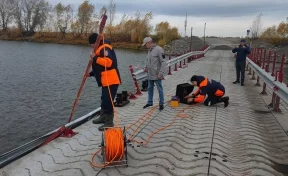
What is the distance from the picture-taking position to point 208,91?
8383 mm

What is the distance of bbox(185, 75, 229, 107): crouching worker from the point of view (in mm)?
8289

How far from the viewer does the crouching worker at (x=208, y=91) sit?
8289 mm

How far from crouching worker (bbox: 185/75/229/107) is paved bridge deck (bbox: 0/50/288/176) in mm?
723

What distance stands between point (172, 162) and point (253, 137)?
2.17 m

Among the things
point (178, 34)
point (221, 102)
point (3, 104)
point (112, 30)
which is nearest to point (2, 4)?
point (112, 30)

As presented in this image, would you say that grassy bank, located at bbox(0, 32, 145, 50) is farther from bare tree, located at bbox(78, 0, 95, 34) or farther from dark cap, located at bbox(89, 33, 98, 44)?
dark cap, located at bbox(89, 33, 98, 44)

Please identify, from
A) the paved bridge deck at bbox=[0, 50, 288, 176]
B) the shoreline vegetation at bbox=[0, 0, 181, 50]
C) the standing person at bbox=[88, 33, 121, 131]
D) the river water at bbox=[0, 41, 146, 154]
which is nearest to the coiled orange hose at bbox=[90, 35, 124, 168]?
the paved bridge deck at bbox=[0, 50, 288, 176]

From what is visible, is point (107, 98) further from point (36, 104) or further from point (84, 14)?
point (84, 14)

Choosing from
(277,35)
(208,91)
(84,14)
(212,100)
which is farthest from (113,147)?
(84,14)

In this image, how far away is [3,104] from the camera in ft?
40.7

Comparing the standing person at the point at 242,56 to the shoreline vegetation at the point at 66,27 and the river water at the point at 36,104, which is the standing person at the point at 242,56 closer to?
the river water at the point at 36,104

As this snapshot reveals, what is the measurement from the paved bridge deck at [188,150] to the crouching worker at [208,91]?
0.72m

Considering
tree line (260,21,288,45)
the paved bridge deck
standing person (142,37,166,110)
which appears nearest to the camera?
the paved bridge deck

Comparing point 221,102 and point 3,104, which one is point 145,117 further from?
point 3,104
